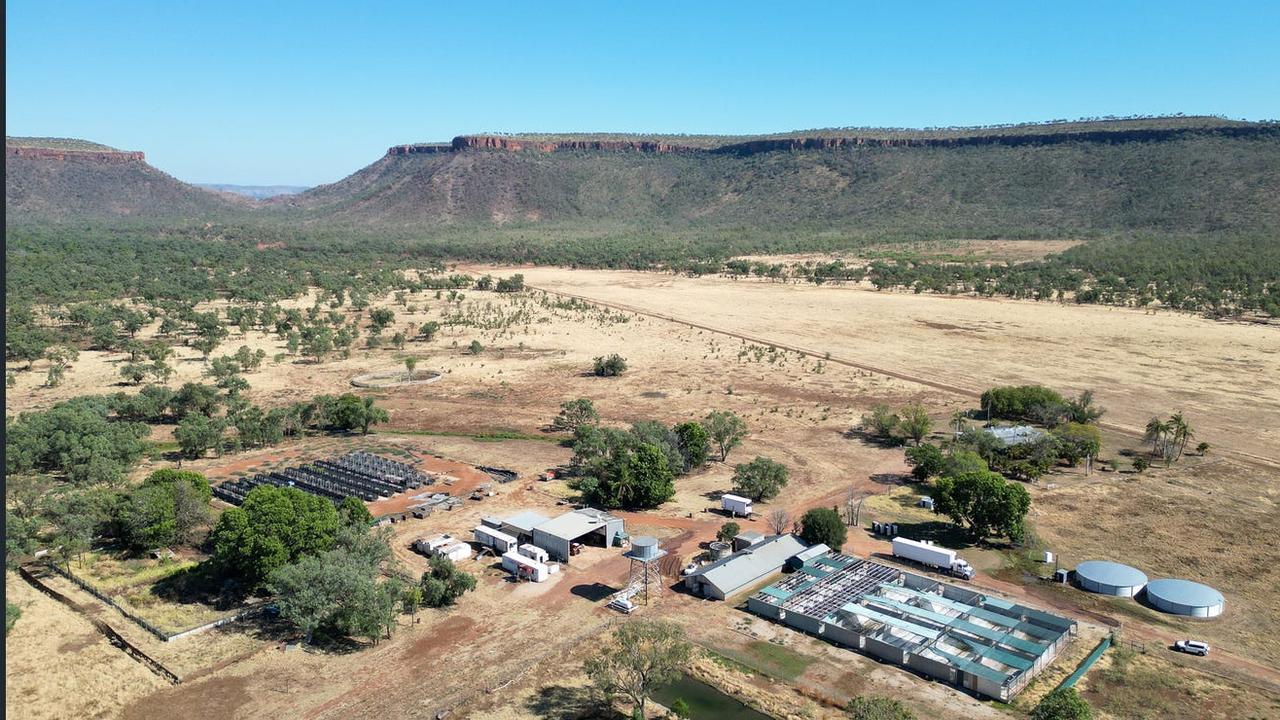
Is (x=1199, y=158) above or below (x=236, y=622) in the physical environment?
above

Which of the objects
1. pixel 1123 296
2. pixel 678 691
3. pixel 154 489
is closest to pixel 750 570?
pixel 678 691

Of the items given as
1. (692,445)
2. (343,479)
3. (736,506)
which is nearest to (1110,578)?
(736,506)

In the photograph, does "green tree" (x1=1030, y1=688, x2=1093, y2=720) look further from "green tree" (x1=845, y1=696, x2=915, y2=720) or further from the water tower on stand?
the water tower on stand

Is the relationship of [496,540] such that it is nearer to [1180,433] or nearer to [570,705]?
[570,705]

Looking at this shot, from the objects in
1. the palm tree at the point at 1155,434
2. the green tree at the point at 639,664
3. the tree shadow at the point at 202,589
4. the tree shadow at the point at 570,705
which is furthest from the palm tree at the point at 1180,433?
the tree shadow at the point at 202,589

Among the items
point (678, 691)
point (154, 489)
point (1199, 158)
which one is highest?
point (1199, 158)

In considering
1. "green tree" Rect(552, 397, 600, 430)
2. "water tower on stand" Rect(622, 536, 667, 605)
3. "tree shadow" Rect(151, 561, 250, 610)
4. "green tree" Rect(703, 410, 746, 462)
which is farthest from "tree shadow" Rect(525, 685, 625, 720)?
"green tree" Rect(552, 397, 600, 430)

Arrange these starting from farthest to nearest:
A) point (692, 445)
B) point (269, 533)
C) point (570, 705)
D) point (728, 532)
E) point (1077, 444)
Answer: point (1077, 444)
point (692, 445)
point (728, 532)
point (269, 533)
point (570, 705)

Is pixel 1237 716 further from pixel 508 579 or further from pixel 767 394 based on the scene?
pixel 767 394
